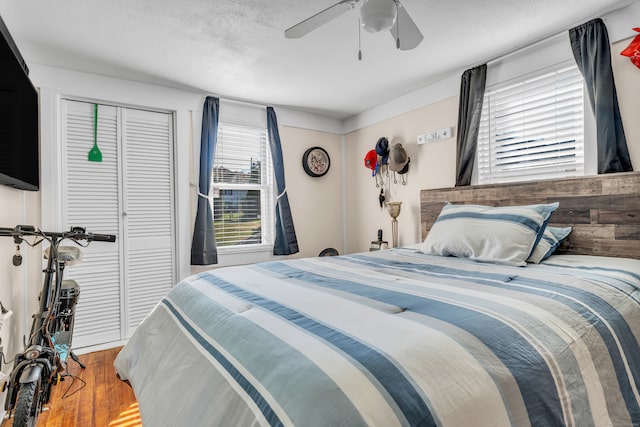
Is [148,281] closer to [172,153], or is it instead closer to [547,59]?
[172,153]

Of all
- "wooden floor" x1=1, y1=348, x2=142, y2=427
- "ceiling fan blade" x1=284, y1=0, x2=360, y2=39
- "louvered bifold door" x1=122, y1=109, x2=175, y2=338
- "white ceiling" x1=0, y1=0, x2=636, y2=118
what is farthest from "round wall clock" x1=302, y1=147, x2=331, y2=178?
"wooden floor" x1=1, y1=348, x2=142, y2=427

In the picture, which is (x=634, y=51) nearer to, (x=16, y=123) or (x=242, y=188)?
(x=242, y=188)

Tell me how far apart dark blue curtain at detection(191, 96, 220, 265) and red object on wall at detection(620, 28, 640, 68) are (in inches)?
128

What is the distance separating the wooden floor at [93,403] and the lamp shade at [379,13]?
7.81ft

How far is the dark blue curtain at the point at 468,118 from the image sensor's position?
2838 millimetres

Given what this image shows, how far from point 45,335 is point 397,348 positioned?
2091 mm

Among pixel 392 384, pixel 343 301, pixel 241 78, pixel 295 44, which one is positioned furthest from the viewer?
pixel 241 78

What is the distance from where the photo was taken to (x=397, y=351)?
2.57ft

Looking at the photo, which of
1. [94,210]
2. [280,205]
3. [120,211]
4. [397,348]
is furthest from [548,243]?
[94,210]

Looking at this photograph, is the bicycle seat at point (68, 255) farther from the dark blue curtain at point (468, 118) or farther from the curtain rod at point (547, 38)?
the curtain rod at point (547, 38)

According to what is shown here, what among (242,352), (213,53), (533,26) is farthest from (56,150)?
(533,26)

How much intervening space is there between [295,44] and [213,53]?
0.64 meters

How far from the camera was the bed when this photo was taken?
710mm

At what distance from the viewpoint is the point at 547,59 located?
8.14 feet
